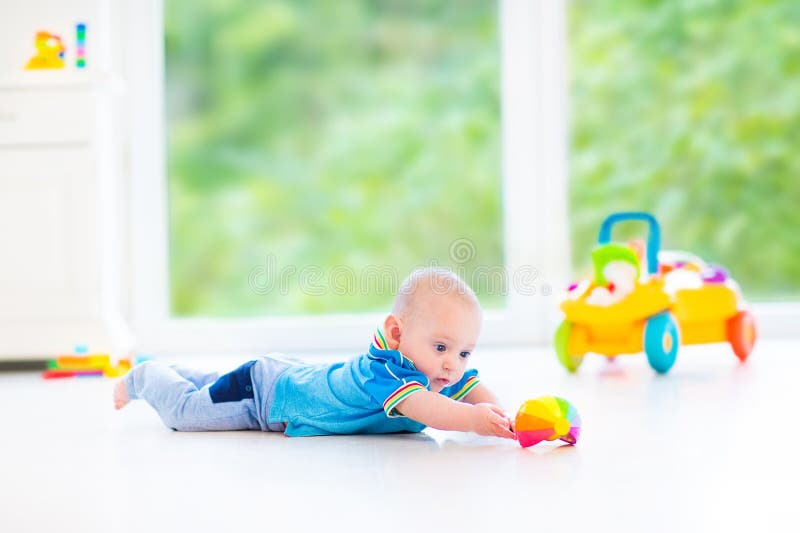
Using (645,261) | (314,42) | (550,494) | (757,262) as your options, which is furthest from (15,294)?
(757,262)

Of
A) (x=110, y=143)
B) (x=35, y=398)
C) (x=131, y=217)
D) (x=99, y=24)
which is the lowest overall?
(x=35, y=398)

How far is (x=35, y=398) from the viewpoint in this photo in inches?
79.8

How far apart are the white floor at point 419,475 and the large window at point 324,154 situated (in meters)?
1.56

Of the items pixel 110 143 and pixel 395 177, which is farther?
pixel 395 177

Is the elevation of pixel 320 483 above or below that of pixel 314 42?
below

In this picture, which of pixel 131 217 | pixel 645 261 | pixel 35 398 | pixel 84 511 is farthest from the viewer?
pixel 131 217

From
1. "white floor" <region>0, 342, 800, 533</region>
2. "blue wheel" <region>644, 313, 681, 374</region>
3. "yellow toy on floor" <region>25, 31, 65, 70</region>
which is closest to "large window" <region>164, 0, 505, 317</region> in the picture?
"yellow toy on floor" <region>25, 31, 65, 70</region>

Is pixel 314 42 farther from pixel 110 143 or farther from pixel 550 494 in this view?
pixel 550 494

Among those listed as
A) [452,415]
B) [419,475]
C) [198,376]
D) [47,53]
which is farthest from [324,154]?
[419,475]

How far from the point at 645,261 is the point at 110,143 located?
1.50 meters

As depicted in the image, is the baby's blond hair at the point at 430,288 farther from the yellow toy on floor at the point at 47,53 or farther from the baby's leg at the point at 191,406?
the yellow toy on floor at the point at 47,53

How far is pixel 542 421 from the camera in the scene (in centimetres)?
128

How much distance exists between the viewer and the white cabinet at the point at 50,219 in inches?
99.3

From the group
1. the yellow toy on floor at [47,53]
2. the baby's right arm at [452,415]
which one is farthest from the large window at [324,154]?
the baby's right arm at [452,415]
